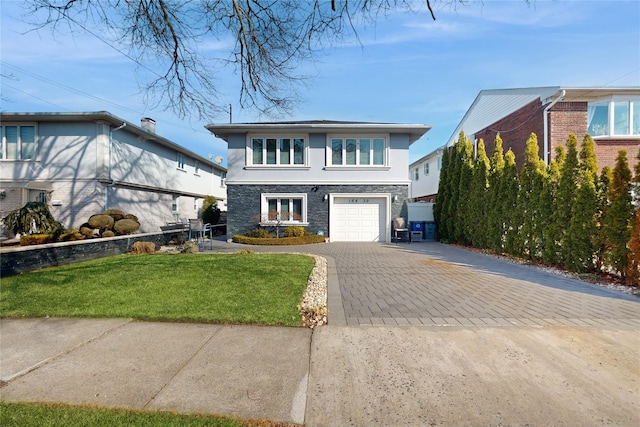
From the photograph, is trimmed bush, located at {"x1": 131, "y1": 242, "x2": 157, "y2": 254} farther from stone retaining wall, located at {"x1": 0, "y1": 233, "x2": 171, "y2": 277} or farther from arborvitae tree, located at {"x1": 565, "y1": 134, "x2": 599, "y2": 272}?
arborvitae tree, located at {"x1": 565, "y1": 134, "x2": 599, "y2": 272}

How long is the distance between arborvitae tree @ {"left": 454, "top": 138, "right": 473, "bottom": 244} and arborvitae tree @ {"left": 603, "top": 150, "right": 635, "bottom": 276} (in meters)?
6.40

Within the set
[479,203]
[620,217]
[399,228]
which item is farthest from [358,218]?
[620,217]

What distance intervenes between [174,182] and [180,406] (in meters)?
20.0

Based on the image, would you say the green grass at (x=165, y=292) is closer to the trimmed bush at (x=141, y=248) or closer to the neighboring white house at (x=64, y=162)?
the trimmed bush at (x=141, y=248)

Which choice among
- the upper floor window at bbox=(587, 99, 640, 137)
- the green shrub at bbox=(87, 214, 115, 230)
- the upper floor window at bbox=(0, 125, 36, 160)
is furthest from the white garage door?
the upper floor window at bbox=(0, 125, 36, 160)

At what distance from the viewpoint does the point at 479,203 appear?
39.1ft

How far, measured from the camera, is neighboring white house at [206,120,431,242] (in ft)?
49.1

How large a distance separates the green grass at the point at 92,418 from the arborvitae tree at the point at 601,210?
8.41 meters

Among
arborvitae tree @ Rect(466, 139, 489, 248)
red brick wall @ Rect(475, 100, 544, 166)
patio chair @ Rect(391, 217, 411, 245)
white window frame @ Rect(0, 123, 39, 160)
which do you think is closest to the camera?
arborvitae tree @ Rect(466, 139, 489, 248)

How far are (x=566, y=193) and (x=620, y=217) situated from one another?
59.5 inches

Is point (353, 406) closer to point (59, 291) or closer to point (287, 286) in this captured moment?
point (287, 286)

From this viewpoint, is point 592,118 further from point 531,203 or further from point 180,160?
point 180,160

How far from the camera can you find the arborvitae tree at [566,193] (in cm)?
744

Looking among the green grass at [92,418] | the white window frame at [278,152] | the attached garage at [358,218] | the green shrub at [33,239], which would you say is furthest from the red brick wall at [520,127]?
the green shrub at [33,239]
